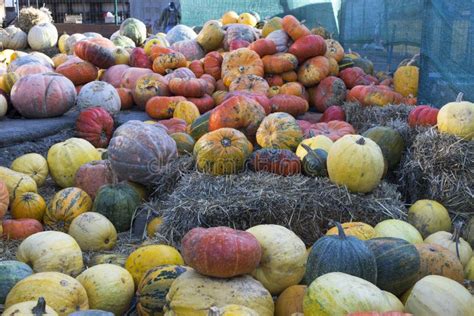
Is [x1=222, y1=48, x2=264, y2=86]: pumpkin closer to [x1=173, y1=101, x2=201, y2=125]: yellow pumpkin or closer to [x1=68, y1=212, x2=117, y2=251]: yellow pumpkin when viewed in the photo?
[x1=173, y1=101, x2=201, y2=125]: yellow pumpkin

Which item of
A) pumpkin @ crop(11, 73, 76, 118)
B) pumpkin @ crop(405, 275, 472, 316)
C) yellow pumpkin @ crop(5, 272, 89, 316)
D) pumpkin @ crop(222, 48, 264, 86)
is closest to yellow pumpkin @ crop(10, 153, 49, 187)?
pumpkin @ crop(11, 73, 76, 118)

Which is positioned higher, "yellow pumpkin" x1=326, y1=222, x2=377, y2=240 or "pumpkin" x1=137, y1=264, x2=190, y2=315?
"yellow pumpkin" x1=326, y1=222, x2=377, y2=240

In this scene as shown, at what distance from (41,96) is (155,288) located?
14.4ft

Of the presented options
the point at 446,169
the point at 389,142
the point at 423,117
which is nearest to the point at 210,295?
the point at 446,169

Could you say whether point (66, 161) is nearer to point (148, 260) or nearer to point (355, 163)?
point (148, 260)

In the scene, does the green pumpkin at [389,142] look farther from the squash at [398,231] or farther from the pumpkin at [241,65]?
the pumpkin at [241,65]

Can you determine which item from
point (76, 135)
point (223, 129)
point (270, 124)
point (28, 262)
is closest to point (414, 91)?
point (270, 124)

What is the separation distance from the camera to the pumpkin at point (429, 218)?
4.10 metres

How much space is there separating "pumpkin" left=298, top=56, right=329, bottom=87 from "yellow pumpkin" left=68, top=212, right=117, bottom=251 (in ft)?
15.0

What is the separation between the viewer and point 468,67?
229 inches

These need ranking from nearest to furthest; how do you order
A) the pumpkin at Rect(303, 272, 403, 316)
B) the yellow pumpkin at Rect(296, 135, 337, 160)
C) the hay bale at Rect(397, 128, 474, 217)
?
the pumpkin at Rect(303, 272, 403, 316) < the hay bale at Rect(397, 128, 474, 217) < the yellow pumpkin at Rect(296, 135, 337, 160)

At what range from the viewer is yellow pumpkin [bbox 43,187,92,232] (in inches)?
170

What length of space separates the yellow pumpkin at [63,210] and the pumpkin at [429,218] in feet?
8.46

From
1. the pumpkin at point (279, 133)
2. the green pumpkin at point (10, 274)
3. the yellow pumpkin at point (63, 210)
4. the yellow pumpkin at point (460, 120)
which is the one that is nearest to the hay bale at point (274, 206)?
the pumpkin at point (279, 133)
